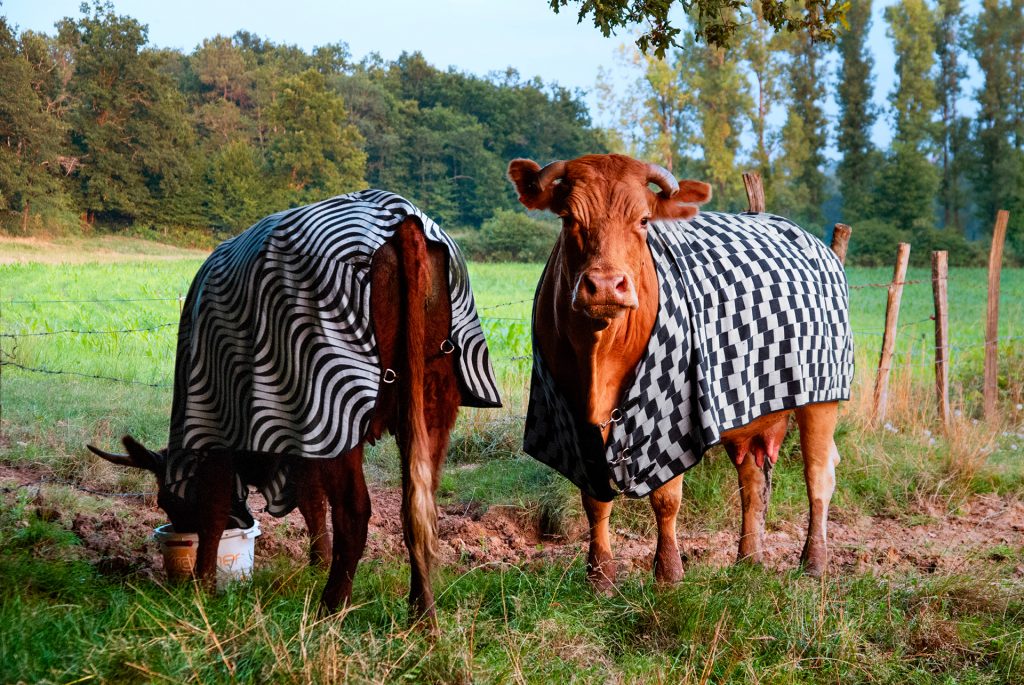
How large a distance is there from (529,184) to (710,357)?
1.01 meters

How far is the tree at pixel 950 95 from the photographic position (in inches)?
1058

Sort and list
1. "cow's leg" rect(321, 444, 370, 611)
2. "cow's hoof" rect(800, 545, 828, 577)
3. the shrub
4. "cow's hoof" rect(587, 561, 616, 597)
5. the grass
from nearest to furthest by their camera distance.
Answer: the grass → "cow's leg" rect(321, 444, 370, 611) → "cow's hoof" rect(587, 561, 616, 597) → "cow's hoof" rect(800, 545, 828, 577) → the shrub

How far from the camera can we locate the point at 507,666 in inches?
116

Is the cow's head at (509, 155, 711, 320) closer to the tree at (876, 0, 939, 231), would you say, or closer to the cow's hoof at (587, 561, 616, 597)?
the cow's hoof at (587, 561, 616, 597)

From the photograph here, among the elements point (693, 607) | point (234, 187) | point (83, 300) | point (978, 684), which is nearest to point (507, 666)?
point (693, 607)

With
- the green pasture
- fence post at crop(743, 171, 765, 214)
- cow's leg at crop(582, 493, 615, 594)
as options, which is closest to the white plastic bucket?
cow's leg at crop(582, 493, 615, 594)

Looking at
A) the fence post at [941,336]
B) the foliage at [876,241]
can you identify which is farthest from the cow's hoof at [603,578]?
the foliage at [876,241]

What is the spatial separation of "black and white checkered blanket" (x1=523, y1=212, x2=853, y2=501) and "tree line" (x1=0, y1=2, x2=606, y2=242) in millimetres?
7664

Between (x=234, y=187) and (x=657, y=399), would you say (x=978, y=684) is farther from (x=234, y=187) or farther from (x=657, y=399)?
(x=234, y=187)

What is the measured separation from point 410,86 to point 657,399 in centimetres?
1350

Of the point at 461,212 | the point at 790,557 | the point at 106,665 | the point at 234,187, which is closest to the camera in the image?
the point at 106,665

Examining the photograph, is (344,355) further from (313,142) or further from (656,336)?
(313,142)

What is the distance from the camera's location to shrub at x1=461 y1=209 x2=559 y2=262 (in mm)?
16438

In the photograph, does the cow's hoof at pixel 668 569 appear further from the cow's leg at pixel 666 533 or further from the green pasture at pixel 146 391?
the green pasture at pixel 146 391
